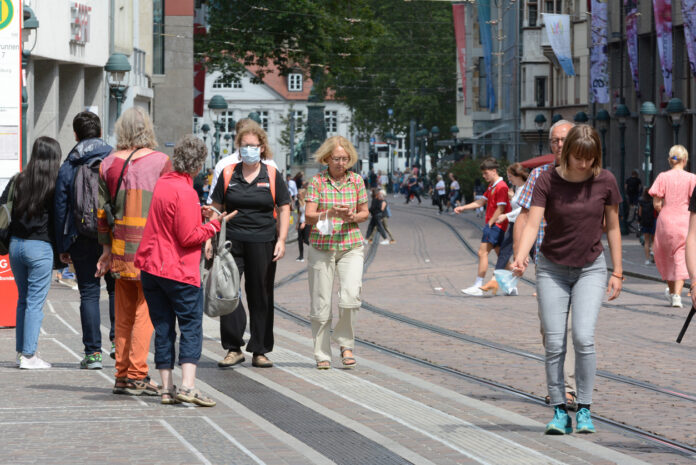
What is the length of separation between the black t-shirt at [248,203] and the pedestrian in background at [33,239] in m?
1.25

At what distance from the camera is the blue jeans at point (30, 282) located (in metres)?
10.5

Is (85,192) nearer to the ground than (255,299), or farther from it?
farther from it

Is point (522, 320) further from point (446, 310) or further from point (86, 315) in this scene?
point (86, 315)

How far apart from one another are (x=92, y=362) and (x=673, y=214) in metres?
7.31

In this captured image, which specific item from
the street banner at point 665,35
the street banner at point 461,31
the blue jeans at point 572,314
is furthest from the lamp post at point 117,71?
the street banner at point 461,31

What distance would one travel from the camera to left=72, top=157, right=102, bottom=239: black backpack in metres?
9.95

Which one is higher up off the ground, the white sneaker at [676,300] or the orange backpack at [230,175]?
the orange backpack at [230,175]

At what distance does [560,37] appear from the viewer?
157 feet

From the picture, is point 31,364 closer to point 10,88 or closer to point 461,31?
point 10,88

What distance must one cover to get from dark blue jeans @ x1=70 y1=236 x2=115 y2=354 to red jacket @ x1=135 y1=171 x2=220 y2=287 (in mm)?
1553

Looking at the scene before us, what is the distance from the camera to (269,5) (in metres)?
50.0

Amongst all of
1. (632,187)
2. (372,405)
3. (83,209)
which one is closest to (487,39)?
(632,187)

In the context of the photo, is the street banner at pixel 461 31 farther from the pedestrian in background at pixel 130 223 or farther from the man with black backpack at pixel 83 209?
the pedestrian in background at pixel 130 223

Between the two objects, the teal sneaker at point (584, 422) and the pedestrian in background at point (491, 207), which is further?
the pedestrian in background at point (491, 207)
